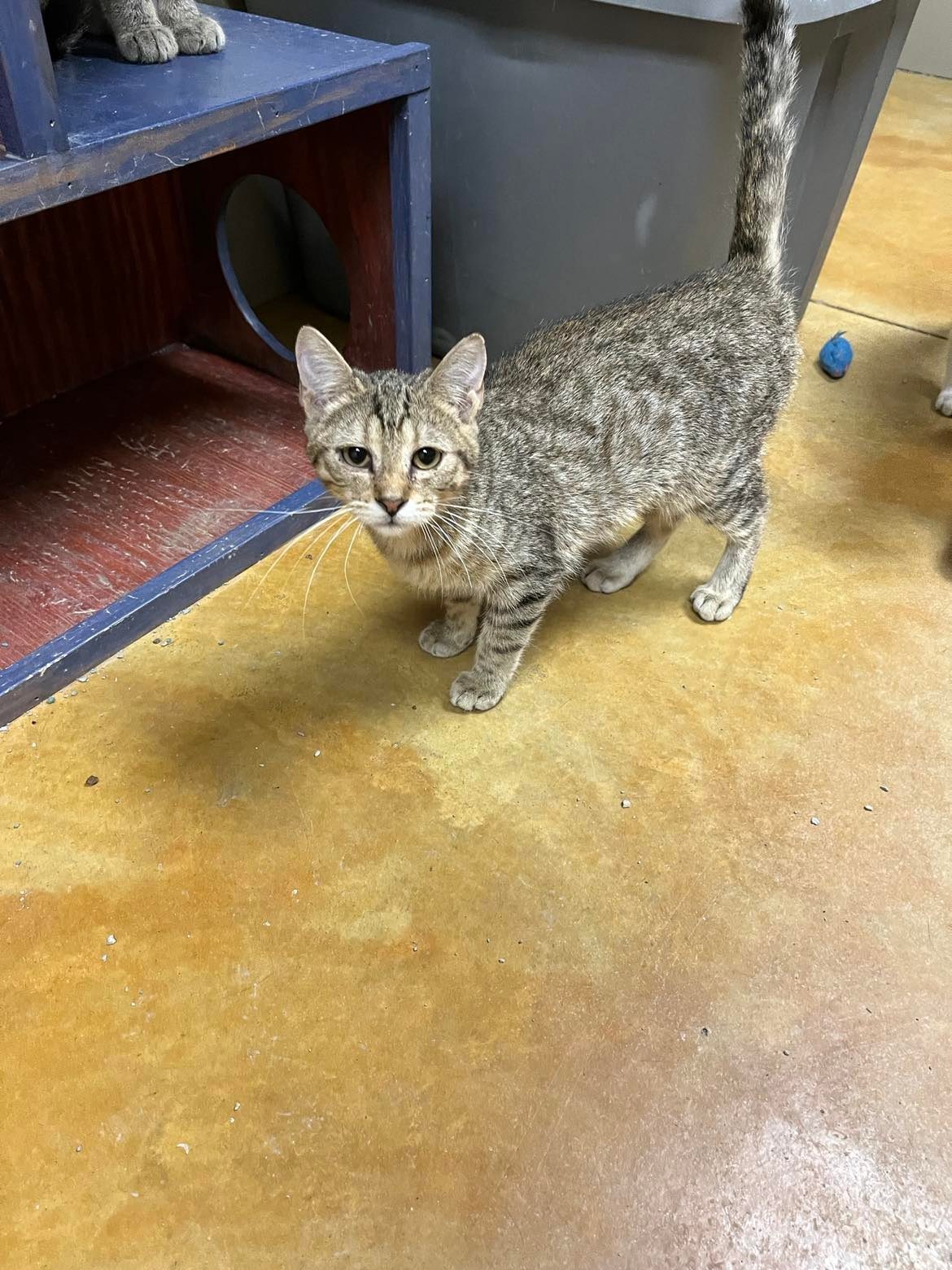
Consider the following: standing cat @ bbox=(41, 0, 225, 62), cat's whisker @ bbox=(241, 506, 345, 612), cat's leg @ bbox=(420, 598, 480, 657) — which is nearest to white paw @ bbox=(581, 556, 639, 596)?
cat's leg @ bbox=(420, 598, 480, 657)

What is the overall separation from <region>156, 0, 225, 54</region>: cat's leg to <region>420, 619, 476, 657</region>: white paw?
1048 millimetres

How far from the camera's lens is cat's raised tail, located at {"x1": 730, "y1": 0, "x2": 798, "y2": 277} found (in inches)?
56.7

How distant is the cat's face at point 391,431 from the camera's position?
119 cm

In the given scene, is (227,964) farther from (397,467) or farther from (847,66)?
(847,66)

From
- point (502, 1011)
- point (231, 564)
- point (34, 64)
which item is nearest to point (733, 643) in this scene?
point (502, 1011)

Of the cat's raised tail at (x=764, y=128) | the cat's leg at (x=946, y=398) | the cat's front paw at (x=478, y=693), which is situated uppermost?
the cat's raised tail at (x=764, y=128)

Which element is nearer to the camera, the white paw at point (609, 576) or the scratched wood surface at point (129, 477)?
the scratched wood surface at point (129, 477)

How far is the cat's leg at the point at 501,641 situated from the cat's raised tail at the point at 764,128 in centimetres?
75

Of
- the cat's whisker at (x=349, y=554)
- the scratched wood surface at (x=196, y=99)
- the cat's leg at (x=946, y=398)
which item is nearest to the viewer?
the scratched wood surface at (x=196, y=99)

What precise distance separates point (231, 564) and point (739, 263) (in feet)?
3.60

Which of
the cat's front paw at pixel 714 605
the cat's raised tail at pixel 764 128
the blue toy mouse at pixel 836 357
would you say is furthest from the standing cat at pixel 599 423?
the blue toy mouse at pixel 836 357

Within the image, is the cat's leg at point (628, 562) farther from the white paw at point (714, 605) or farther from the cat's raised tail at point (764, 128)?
the cat's raised tail at point (764, 128)

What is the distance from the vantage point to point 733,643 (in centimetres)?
162

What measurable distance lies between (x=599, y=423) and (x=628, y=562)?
38 cm
